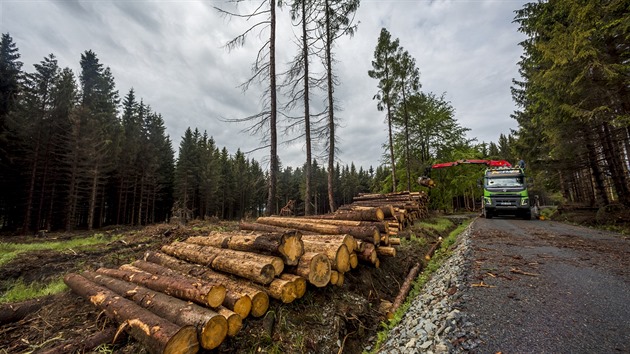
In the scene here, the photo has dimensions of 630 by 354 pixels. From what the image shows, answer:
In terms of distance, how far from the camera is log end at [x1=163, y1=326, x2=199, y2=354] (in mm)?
2451

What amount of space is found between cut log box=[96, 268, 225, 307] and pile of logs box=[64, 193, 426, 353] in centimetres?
1

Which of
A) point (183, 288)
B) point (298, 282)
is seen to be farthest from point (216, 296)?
point (298, 282)

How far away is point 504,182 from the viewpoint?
13.5 meters

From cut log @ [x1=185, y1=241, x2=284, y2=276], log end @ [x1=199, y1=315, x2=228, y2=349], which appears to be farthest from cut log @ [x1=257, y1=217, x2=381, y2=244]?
log end @ [x1=199, y1=315, x2=228, y2=349]

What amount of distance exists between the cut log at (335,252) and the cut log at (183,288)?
1844 mm

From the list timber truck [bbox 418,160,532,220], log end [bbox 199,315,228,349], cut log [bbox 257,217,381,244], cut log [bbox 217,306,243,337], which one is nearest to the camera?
log end [bbox 199,315,228,349]

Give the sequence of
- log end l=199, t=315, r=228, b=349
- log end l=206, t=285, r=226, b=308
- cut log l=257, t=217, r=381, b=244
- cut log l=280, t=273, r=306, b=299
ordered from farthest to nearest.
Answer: cut log l=257, t=217, r=381, b=244
cut log l=280, t=273, r=306, b=299
log end l=206, t=285, r=226, b=308
log end l=199, t=315, r=228, b=349

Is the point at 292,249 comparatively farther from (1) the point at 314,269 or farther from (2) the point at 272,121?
(2) the point at 272,121

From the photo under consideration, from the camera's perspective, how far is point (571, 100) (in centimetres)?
1093

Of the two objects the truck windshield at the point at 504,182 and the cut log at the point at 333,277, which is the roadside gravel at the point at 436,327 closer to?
the cut log at the point at 333,277

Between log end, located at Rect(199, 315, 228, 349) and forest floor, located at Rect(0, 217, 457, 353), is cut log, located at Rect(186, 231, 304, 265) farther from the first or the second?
log end, located at Rect(199, 315, 228, 349)

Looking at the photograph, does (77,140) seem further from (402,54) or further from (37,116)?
(402,54)

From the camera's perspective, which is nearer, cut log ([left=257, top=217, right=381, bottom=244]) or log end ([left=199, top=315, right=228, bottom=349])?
log end ([left=199, top=315, right=228, bottom=349])

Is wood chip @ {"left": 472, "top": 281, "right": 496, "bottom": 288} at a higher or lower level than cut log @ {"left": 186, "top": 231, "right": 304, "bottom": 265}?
lower
